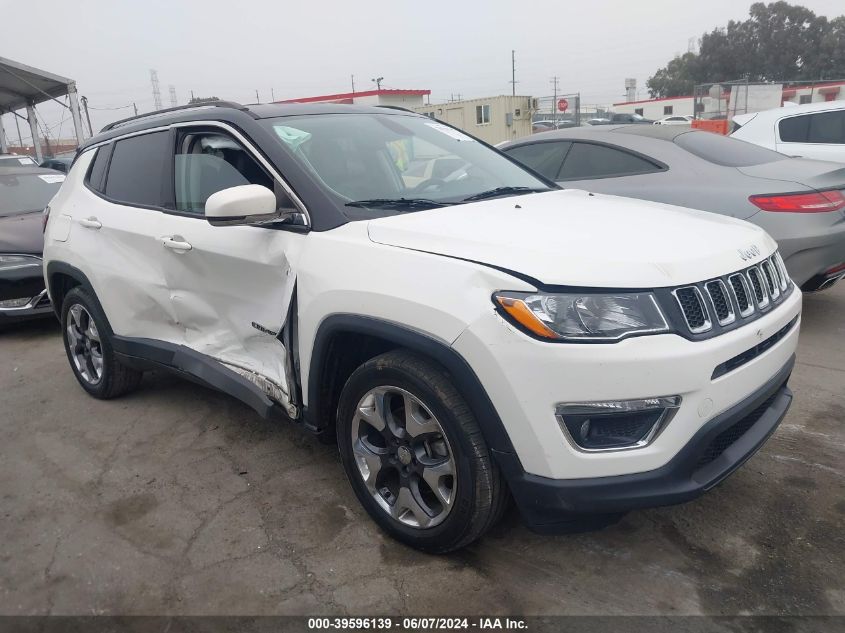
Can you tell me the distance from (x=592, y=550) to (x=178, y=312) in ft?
7.57

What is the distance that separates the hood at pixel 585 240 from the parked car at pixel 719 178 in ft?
6.86

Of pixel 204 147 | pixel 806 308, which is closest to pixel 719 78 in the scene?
pixel 806 308

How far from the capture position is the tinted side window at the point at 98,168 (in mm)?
4070

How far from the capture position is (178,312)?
137 inches

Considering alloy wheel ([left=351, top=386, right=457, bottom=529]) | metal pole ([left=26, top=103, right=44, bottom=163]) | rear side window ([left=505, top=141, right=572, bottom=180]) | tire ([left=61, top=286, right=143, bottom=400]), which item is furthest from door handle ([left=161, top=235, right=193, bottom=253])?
metal pole ([left=26, top=103, right=44, bottom=163])

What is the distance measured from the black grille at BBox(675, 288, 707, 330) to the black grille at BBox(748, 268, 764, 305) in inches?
16.5

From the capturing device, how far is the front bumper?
6.77ft

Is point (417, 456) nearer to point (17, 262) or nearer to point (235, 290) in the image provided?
point (235, 290)

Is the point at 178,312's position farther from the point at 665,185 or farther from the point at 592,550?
the point at 665,185

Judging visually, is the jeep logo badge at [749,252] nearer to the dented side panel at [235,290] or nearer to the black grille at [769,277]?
the black grille at [769,277]

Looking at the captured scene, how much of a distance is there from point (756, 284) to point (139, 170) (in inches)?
124

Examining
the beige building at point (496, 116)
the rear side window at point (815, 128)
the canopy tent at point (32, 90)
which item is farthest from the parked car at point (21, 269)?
the beige building at point (496, 116)

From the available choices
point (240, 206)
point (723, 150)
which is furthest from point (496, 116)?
point (240, 206)

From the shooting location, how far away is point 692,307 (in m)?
2.12
